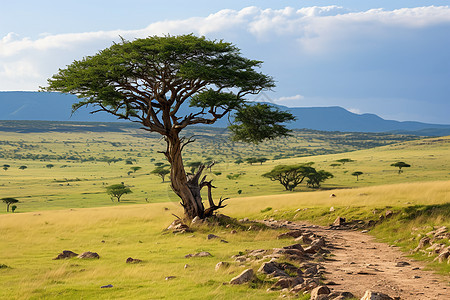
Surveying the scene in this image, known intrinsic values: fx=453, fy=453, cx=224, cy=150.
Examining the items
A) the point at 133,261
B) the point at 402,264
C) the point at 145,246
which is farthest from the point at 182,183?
the point at 402,264

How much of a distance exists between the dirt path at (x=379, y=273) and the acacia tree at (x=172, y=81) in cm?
919

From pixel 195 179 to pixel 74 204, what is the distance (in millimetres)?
50440

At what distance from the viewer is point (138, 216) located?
113 feet

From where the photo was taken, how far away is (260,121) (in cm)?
2798

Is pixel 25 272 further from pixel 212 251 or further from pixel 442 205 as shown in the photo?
pixel 442 205

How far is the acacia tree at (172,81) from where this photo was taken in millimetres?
24000

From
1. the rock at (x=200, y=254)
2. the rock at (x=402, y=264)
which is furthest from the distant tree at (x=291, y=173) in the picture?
the rock at (x=402, y=264)

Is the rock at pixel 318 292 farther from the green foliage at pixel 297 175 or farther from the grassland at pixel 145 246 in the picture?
the green foliage at pixel 297 175

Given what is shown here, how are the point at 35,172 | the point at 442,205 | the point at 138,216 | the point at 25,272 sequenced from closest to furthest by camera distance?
1. the point at 25,272
2. the point at 442,205
3. the point at 138,216
4. the point at 35,172

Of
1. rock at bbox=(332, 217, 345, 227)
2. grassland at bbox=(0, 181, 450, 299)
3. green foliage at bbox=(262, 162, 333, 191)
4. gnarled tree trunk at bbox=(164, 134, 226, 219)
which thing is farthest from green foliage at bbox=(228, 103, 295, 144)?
green foliage at bbox=(262, 162, 333, 191)

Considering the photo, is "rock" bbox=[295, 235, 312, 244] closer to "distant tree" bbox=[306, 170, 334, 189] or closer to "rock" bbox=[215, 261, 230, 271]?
"rock" bbox=[215, 261, 230, 271]

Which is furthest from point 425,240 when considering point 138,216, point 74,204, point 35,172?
point 35,172

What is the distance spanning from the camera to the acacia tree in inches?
945

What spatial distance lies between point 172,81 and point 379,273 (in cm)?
1754
